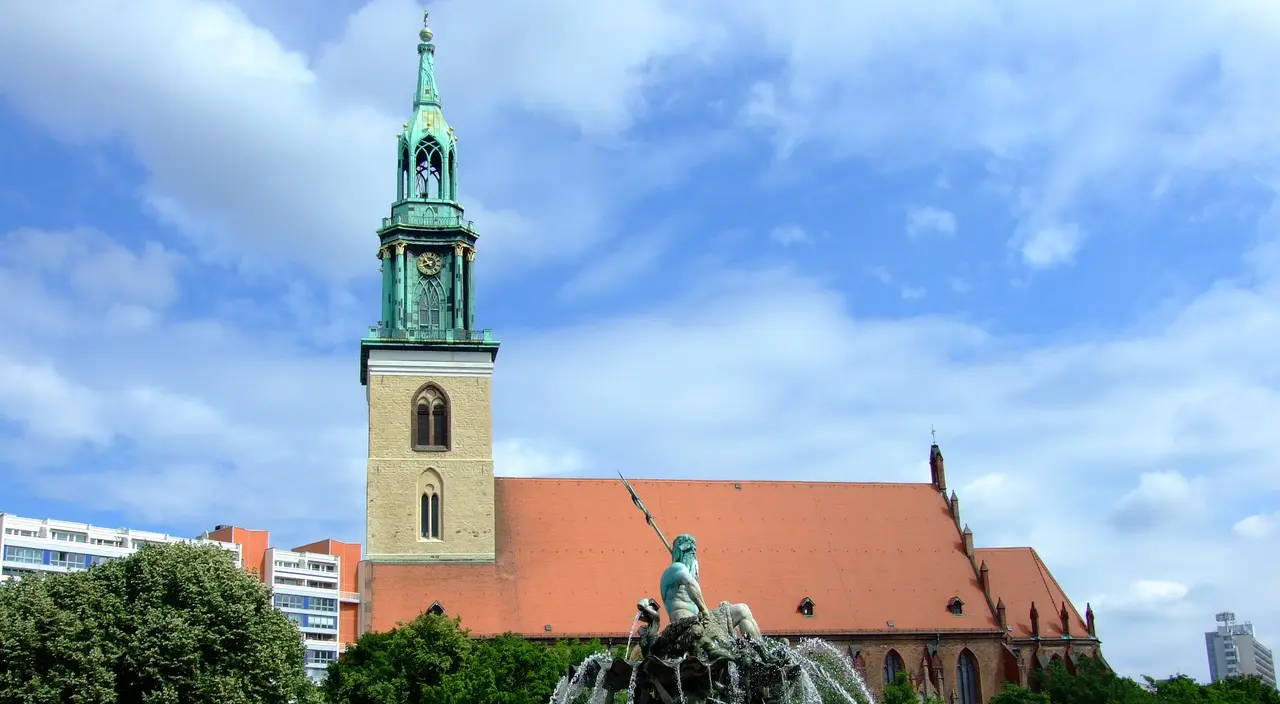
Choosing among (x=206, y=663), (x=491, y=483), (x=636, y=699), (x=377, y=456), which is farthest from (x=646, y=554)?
(x=636, y=699)

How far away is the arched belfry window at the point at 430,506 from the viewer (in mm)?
60438

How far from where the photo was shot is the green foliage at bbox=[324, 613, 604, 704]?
48.5 m

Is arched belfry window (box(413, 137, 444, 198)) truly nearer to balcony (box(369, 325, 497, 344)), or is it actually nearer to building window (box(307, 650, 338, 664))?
balcony (box(369, 325, 497, 344))

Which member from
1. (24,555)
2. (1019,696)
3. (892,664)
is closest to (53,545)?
(24,555)

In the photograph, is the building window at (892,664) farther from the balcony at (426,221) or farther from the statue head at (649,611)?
the statue head at (649,611)

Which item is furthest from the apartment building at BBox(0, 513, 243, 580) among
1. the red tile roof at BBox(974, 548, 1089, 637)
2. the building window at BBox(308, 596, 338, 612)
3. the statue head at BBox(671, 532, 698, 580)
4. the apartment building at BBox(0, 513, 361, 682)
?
the statue head at BBox(671, 532, 698, 580)

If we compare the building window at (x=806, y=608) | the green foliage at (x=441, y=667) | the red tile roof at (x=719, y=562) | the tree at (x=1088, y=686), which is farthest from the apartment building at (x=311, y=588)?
the tree at (x=1088, y=686)

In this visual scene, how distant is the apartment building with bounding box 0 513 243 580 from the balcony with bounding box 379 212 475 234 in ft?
143

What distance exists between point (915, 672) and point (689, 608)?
43.1 meters

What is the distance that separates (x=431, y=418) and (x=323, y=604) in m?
63.5

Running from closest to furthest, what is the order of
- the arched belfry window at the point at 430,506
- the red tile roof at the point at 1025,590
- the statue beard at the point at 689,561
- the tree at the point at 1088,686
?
the statue beard at the point at 689,561, the tree at the point at 1088,686, the arched belfry window at the point at 430,506, the red tile roof at the point at 1025,590

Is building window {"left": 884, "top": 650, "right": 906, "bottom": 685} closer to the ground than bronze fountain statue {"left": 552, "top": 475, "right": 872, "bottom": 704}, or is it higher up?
higher up

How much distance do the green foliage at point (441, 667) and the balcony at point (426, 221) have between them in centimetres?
1819

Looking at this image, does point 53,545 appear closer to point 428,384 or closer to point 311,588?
point 311,588
